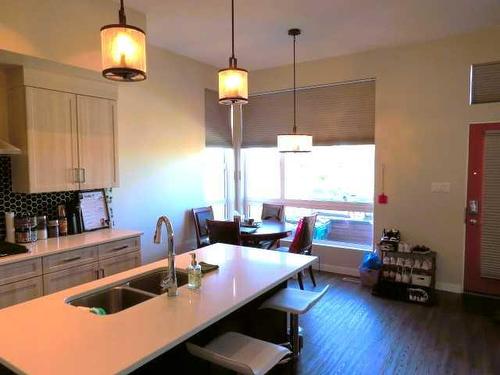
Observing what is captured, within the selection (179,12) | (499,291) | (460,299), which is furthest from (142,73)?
(499,291)

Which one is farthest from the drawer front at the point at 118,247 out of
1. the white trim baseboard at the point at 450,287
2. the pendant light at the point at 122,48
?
the white trim baseboard at the point at 450,287

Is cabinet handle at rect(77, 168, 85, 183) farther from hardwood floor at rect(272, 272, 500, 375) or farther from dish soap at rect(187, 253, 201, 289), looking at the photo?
hardwood floor at rect(272, 272, 500, 375)

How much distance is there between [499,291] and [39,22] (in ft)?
17.0

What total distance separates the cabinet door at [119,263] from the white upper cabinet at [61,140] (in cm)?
73

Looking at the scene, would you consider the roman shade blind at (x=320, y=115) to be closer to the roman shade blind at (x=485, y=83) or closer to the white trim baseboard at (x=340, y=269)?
the roman shade blind at (x=485, y=83)

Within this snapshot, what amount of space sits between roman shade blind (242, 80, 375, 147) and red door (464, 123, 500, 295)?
1.20 metres

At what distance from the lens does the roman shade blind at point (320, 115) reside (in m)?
4.73

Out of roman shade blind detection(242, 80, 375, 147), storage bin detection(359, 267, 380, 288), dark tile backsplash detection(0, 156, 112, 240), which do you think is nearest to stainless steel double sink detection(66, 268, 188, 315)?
dark tile backsplash detection(0, 156, 112, 240)

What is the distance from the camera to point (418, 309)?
3789 millimetres

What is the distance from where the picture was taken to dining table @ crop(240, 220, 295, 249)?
3962mm

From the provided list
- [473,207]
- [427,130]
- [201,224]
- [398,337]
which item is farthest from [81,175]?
[473,207]

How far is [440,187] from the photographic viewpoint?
425cm

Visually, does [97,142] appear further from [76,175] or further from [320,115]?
[320,115]

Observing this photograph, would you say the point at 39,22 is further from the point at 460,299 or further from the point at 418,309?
the point at 460,299
